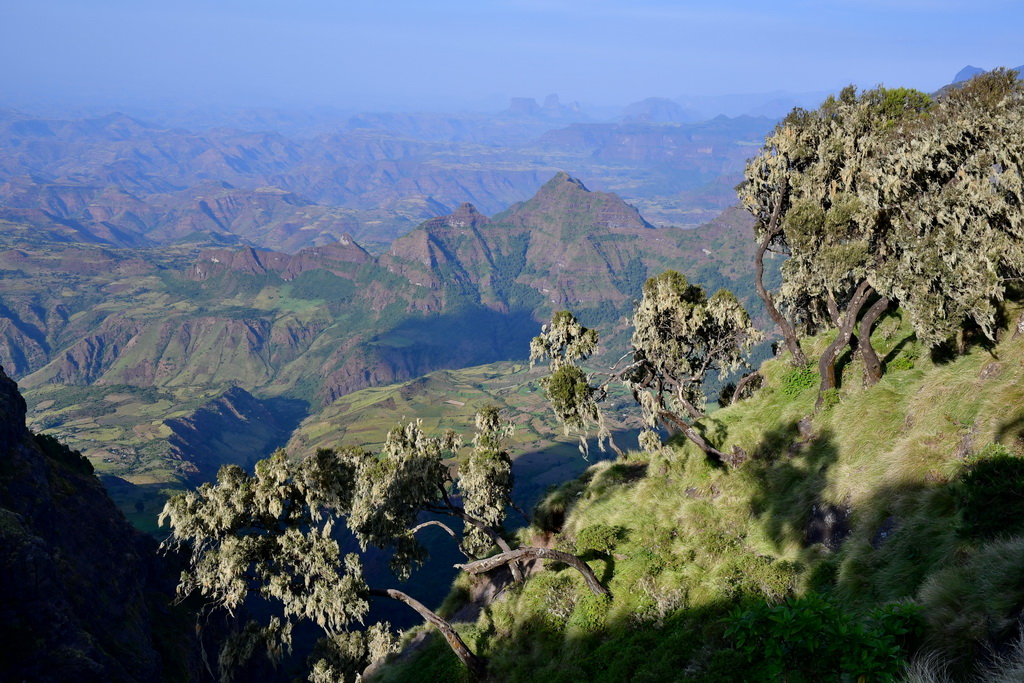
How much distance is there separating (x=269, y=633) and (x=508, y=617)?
814 inches

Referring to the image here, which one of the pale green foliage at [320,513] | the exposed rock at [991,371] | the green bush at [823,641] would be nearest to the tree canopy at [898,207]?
the exposed rock at [991,371]

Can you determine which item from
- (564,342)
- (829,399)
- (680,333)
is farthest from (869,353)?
(564,342)

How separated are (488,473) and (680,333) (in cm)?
1573

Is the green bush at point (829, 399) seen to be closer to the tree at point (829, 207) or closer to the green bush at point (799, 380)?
the tree at point (829, 207)

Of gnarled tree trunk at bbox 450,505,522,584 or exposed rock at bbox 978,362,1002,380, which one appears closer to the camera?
exposed rock at bbox 978,362,1002,380

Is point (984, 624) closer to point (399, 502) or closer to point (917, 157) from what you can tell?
point (917, 157)

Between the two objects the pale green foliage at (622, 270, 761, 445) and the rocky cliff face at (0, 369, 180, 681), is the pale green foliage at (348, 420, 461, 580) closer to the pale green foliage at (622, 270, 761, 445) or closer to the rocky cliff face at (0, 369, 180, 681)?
the pale green foliage at (622, 270, 761, 445)

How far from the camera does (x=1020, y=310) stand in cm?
2541

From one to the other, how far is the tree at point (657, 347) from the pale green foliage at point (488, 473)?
4.50 m

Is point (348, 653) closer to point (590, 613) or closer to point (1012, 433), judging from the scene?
point (590, 613)

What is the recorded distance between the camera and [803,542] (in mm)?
23625

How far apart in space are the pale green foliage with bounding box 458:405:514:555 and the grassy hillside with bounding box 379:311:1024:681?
2962mm

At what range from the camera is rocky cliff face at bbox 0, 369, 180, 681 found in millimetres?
55281

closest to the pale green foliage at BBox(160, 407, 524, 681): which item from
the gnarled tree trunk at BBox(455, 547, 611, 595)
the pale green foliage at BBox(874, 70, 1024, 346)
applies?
the gnarled tree trunk at BBox(455, 547, 611, 595)
